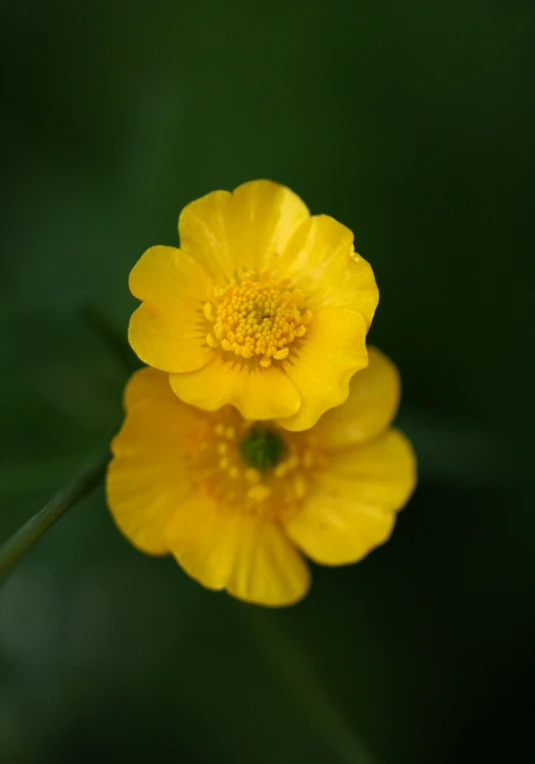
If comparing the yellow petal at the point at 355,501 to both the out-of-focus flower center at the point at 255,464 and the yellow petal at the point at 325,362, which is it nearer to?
the out-of-focus flower center at the point at 255,464

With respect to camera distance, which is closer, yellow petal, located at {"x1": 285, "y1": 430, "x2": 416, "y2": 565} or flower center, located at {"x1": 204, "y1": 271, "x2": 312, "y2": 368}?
flower center, located at {"x1": 204, "y1": 271, "x2": 312, "y2": 368}

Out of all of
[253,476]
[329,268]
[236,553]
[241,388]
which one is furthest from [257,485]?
[329,268]

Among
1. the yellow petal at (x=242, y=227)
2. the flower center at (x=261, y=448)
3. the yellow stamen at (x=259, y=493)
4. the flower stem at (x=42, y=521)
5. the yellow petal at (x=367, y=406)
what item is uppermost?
the yellow petal at (x=242, y=227)

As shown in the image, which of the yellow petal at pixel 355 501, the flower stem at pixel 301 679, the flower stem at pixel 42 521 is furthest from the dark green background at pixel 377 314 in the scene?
the flower stem at pixel 42 521

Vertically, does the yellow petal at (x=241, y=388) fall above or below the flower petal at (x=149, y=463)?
above

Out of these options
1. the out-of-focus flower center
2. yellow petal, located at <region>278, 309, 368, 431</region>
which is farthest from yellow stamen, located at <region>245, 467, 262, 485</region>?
yellow petal, located at <region>278, 309, 368, 431</region>

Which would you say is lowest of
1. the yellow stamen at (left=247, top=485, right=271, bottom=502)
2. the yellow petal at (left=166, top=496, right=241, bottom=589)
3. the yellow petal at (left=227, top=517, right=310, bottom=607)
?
the yellow petal at (left=227, top=517, right=310, bottom=607)

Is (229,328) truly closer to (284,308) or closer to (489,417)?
(284,308)

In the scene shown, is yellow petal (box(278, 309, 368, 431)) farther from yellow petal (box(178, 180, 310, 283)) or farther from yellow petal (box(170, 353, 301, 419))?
yellow petal (box(178, 180, 310, 283))
